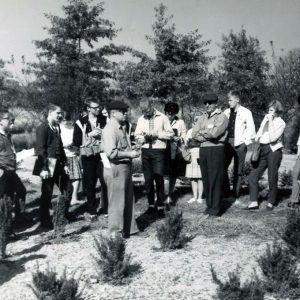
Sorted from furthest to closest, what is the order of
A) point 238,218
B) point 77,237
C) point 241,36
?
point 241,36 → point 238,218 → point 77,237

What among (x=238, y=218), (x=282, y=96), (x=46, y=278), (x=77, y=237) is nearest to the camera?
(x=46, y=278)

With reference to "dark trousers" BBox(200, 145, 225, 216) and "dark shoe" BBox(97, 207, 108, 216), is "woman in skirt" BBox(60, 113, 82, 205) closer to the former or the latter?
"dark shoe" BBox(97, 207, 108, 216)

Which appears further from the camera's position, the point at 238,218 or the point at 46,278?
the point at 238,218

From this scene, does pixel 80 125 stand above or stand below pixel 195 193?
above

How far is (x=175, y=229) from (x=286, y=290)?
1870 mm

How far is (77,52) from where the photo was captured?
31.5m

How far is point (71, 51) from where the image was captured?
31062 mm

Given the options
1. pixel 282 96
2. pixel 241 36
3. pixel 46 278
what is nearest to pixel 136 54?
pixel 241 36

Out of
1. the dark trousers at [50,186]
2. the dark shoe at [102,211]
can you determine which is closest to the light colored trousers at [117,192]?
the dark trousers at [50,186]

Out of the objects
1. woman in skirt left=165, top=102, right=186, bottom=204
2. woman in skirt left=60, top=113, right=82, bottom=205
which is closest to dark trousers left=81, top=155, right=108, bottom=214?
woman in skirt left=60, top=113, right=82, bottom=205

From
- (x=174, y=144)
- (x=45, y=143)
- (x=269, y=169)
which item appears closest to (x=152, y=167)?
(x=174, y=144)

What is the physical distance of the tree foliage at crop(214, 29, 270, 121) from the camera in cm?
2659

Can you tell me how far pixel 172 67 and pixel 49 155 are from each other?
22.9 m

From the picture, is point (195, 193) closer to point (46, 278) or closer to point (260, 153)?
point (260, 153)
